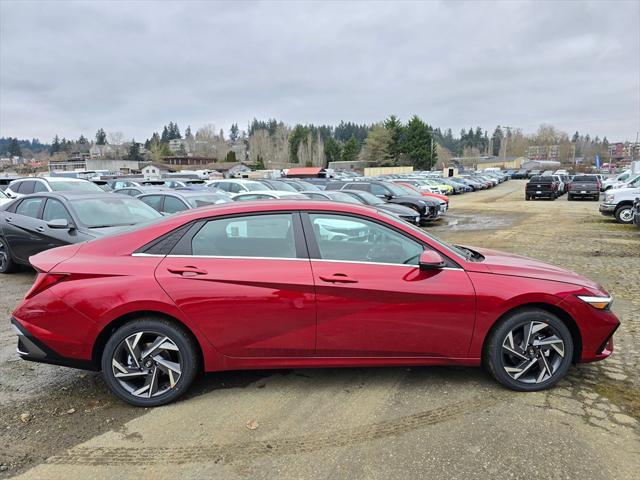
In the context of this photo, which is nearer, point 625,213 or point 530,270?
point 530,270

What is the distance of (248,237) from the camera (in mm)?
3576

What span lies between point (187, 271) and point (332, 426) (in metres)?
1.58

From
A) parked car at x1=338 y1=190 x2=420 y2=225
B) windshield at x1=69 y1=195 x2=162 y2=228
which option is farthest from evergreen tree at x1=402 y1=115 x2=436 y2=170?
windshield at x1=69 y1=195 x2=162 y2=228

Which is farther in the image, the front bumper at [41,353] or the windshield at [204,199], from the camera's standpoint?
the windshield at [204,199]

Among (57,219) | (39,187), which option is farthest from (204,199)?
(39,187)

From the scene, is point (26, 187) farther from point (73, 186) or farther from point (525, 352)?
point (525, 352)

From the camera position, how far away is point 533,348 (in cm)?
357

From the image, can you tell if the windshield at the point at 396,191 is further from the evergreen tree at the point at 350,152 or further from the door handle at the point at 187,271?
the evergreen tree at the point at 350,152

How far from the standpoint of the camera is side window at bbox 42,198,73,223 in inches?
287

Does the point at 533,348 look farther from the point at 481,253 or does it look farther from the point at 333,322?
the point at 333,322

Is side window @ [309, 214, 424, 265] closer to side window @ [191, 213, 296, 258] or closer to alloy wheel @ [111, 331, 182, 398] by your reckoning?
side window @ [191, 213, 296, 258]

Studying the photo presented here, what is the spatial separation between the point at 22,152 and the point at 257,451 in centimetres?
18677

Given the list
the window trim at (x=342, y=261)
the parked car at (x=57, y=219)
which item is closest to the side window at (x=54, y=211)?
the parked car at (x=57, y=219)

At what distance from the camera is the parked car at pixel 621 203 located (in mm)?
15375
